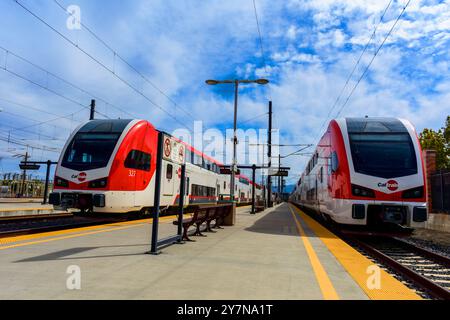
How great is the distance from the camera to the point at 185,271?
187 inches

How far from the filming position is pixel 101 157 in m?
10.7

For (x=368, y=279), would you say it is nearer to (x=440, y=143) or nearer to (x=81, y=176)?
(x=81, y=176)

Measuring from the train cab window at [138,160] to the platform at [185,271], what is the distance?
3.88 metres

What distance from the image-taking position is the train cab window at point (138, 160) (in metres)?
11.1

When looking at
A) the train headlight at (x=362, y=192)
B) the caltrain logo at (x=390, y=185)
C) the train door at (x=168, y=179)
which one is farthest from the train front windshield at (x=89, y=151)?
the caltrain logo at (x=390, y=185)

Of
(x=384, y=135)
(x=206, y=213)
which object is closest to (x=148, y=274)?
(x=206, y=213)

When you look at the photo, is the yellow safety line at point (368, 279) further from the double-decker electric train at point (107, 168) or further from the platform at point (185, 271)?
the double-decker electric train at point (107, 168)

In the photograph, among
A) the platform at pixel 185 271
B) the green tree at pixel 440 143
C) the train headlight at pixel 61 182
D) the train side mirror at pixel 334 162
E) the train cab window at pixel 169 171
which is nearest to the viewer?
the platform at pixel 185 271

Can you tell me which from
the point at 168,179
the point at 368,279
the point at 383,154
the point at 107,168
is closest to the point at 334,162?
the point at 383,154

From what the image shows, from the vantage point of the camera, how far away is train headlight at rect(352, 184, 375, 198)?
338 inches

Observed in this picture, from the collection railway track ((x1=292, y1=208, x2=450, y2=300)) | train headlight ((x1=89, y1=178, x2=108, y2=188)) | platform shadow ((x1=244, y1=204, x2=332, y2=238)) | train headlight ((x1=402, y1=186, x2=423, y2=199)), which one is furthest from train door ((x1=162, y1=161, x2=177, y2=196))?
train headlight ((x1=402, y1=186, x2=423, y2=199))

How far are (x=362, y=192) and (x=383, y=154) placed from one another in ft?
4.16

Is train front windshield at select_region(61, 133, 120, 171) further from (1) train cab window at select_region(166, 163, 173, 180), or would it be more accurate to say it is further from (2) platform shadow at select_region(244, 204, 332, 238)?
(2) platform shadow at select_region(244, 204, 332, 238)
